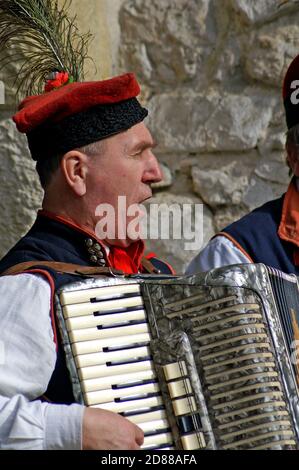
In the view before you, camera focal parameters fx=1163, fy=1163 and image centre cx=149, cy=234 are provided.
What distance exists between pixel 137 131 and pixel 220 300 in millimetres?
584

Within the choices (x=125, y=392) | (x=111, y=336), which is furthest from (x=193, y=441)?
(x=111, y=336)

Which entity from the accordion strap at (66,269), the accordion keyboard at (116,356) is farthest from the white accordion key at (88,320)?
the accordion strap at (66,269)

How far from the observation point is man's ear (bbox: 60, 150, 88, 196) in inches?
111

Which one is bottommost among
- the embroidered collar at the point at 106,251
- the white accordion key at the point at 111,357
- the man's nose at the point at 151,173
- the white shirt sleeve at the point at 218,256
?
the white accordion key at the point at 111,357

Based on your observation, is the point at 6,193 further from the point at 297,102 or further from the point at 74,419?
the point at 74,419

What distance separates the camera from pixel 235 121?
12.9ft

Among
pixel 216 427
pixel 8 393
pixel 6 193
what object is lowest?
pixel 216 427

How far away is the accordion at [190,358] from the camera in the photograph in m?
2.47

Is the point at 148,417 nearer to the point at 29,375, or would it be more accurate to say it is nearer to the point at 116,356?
the point at 116,356

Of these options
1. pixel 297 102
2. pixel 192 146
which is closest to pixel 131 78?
pixel 297 102

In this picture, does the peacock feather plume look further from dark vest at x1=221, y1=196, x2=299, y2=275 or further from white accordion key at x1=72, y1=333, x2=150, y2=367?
white accordion key at x1=72, y1=333, x2=150, y2=367

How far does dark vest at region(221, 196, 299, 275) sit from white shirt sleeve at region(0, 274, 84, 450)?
77cm

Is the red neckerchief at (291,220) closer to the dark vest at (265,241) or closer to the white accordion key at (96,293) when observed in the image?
the dark vest at (265,241)

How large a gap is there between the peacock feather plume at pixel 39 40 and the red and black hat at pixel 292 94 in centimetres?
60
